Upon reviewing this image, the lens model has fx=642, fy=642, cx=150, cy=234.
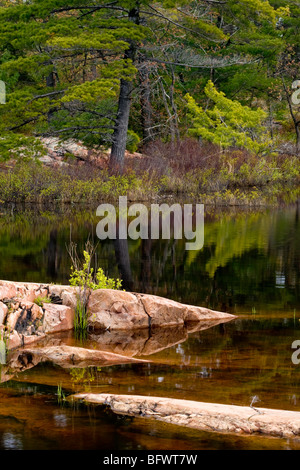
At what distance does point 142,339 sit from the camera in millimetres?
7109

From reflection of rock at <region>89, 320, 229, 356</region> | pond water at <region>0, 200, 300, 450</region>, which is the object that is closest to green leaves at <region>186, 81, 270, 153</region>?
pond water at <region>0, 200, 300, 450</region>

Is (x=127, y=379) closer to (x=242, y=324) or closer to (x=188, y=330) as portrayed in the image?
(x=188, y=330)

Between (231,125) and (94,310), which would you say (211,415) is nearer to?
(94,310)

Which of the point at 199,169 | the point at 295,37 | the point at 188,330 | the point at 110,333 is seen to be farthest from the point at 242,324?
the point at 295,37

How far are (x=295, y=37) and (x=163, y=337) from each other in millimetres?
32677

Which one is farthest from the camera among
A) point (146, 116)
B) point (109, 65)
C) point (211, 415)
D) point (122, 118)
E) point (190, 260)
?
point (146, 116)

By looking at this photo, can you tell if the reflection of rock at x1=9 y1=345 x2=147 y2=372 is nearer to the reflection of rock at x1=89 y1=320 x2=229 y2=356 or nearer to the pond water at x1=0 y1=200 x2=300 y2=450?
the pond water at x1=0 y1=200 x2=300 y2=450

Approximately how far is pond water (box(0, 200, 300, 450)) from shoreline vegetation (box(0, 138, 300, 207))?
8169 millimetres

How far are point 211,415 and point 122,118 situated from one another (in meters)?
19.1

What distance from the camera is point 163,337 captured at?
714 centimetres

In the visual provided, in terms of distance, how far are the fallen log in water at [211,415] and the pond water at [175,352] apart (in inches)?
3.1

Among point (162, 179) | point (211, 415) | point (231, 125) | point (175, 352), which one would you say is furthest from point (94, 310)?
point (231, 125)

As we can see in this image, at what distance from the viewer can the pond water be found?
448 centimetres
